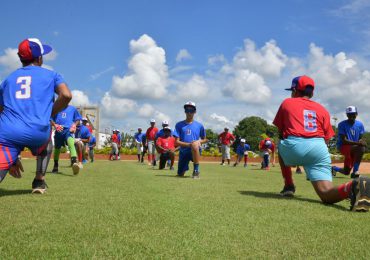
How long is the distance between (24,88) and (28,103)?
233 mm

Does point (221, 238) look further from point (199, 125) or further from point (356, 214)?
point (199, 125)

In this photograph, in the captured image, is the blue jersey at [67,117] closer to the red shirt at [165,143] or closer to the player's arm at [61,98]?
the red shirt at [165,143]

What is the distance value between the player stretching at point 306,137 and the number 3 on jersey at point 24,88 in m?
3.64

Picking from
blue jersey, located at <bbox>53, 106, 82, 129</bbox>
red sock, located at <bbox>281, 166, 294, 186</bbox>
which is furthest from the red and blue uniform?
blue jersey, located at <bbox>53, 106, 82, 129</bbox>

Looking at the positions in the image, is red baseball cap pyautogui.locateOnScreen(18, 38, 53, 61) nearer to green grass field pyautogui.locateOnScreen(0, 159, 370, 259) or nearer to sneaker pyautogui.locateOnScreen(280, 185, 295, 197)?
green grass field pyautogui.locateOnScreen(0, 159, 370, 259)

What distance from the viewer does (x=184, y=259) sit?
2506 millimetres

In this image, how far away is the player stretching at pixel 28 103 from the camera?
4660 mm

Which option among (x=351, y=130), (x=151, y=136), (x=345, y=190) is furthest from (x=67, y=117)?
(x=151, y=136)

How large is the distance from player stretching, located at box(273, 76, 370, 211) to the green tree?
279 ft

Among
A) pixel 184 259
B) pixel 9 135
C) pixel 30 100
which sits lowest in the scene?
pixel 184 259

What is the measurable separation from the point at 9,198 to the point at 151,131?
1533 centimetres

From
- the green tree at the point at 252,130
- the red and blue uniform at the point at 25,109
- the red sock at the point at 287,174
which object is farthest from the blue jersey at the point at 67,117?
the green tree at the point at 252,130

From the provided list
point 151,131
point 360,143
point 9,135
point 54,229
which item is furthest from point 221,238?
point 151,131

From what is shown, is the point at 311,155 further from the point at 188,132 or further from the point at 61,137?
the point at 61,137
